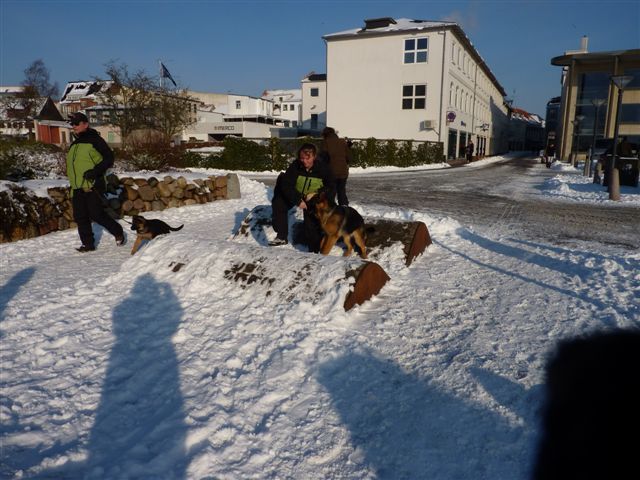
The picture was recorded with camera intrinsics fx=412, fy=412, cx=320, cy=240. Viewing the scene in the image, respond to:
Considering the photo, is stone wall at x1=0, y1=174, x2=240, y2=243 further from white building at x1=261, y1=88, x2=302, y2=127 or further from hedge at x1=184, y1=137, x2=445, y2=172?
white building at x1=261, y1=88, x2=302, y2=127

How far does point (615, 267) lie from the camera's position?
4.62m

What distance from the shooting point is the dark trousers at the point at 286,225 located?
5.36m

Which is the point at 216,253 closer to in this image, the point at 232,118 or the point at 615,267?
the point at 615,267

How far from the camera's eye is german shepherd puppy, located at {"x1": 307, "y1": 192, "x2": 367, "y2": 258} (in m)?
4.82

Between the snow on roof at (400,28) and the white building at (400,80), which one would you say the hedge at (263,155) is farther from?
the snow on roof at (400,28)

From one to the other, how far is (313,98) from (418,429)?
2123 inches

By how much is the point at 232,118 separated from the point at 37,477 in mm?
73179

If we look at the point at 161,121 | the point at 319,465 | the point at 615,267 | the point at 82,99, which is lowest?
the point at 319,465

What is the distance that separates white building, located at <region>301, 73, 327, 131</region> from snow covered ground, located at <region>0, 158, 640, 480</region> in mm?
49196

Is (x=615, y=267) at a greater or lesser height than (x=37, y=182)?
lesser

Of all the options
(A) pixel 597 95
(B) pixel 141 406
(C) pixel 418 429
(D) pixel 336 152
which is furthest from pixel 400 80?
(B) pixel 141 406

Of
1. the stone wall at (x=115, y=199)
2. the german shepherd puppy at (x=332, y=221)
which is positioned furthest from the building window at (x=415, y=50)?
the german shepherd puppy at (x=332, y=221)

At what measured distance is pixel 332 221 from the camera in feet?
15.9

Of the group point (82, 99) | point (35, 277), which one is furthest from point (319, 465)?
point (82, 99)
